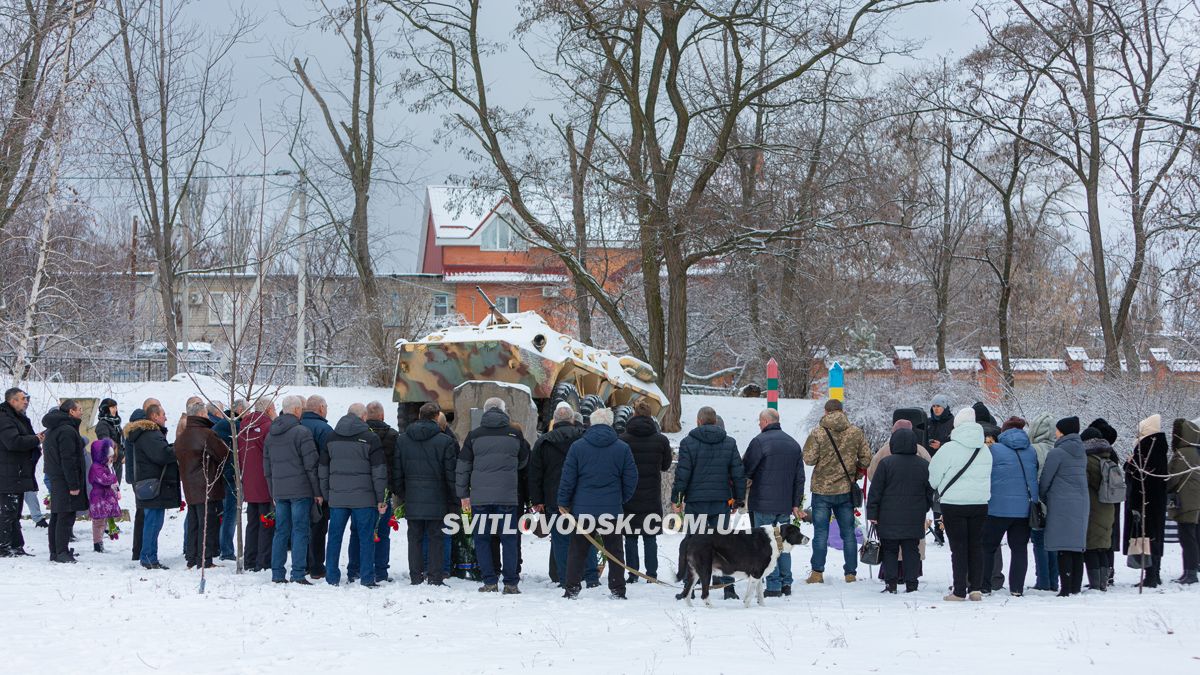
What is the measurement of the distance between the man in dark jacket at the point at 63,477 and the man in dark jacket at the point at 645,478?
5428 mm

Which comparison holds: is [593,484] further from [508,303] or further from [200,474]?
[508,303]

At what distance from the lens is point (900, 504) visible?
1045cm

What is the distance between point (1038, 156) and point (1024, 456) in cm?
2042

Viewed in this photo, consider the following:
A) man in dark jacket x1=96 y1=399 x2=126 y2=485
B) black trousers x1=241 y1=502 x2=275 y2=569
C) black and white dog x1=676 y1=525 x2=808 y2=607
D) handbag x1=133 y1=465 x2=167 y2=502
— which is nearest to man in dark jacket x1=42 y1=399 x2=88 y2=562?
handbag x1=133 y1=465 x2=167 y2=502

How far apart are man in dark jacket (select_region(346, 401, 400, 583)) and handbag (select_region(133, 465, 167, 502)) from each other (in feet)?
6.54

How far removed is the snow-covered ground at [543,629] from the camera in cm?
751

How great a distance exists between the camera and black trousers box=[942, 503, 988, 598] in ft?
33.4

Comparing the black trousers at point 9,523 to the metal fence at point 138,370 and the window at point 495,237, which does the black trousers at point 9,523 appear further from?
the window at point 495,237

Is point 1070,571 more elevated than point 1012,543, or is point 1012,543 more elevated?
point 1012,543

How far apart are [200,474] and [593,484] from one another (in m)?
3.93

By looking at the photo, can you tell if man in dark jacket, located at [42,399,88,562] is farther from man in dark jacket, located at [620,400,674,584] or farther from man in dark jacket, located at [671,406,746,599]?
man in dark jacket, located at [671,406,746,599]

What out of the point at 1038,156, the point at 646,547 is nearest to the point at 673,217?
the point at 1038,156

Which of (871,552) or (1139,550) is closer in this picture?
(871,552)

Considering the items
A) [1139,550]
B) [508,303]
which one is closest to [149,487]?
[1139,550]
